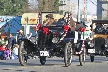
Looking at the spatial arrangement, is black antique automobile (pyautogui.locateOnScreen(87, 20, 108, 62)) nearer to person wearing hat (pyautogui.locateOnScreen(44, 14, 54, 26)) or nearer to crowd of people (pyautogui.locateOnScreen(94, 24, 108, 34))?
crowd of people (pyautogui.locateOnScreen(94, 24, 108, 34))

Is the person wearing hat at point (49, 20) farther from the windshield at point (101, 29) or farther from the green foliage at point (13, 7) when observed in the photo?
the green foliage at point (13, 7)

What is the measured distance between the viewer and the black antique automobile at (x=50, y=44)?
17141 mm

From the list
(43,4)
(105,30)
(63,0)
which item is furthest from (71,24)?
(63,0)

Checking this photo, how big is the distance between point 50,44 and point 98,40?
19.5 feet

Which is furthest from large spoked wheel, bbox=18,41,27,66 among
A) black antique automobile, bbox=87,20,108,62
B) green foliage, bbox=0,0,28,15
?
green foliage, bbox=0,0,28,15

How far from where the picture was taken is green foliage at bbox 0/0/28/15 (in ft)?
251

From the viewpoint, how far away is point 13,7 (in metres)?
79.4

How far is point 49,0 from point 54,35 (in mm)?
55959

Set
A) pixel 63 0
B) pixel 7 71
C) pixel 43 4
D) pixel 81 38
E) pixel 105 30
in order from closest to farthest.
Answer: pixel 7 71 → pixel 81 38 → pixel 105 30 → pixel 43 4 → pixel 63 0

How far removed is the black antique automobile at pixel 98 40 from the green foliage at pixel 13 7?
163ft

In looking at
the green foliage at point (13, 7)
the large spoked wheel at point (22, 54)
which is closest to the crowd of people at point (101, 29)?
the large spoked wheel at point (22, 54)

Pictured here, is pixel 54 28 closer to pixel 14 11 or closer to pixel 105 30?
pixel 105 30

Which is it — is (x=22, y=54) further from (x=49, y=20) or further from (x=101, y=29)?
(x=101, y=29)

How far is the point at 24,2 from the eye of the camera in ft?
272
